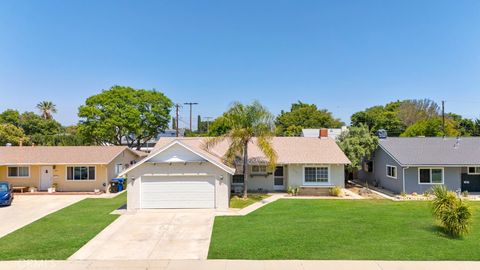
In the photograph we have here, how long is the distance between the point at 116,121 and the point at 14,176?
64.3 ft

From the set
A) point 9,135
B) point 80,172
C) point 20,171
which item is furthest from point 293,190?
point 9,135

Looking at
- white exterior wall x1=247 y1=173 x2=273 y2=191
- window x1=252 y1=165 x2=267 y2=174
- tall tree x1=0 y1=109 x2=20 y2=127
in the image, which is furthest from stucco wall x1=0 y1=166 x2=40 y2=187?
tall tree x1=0 y1=109 x2=20 y2=127

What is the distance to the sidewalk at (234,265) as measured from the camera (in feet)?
32.5

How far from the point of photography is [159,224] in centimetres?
1588

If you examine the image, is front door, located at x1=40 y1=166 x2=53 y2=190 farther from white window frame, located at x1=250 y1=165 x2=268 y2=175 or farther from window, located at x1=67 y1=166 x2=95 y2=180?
white window frame, located at x1=250 y1=165 x2=268 y2=175

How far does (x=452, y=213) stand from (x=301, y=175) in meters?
12.7

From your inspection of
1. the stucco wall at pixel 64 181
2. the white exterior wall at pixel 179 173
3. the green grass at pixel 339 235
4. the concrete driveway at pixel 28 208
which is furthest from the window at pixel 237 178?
the concrete driveway at pixel 28 208

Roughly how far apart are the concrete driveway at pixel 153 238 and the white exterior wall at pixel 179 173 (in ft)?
3.48

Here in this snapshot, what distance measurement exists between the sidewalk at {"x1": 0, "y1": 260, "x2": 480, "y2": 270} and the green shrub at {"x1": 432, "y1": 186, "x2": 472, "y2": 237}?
116 inches

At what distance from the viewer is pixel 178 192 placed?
64.2ft

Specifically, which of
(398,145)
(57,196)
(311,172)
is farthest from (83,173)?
(398,145)

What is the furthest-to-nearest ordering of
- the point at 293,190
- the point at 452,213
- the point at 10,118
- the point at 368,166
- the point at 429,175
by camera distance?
the point at 10,118
the point at 368,166
the point at 293,190
the point at 429,175
the point at 452,213

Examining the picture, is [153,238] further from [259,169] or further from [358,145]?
[358,145]

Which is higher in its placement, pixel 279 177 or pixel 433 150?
pixel 433 150
